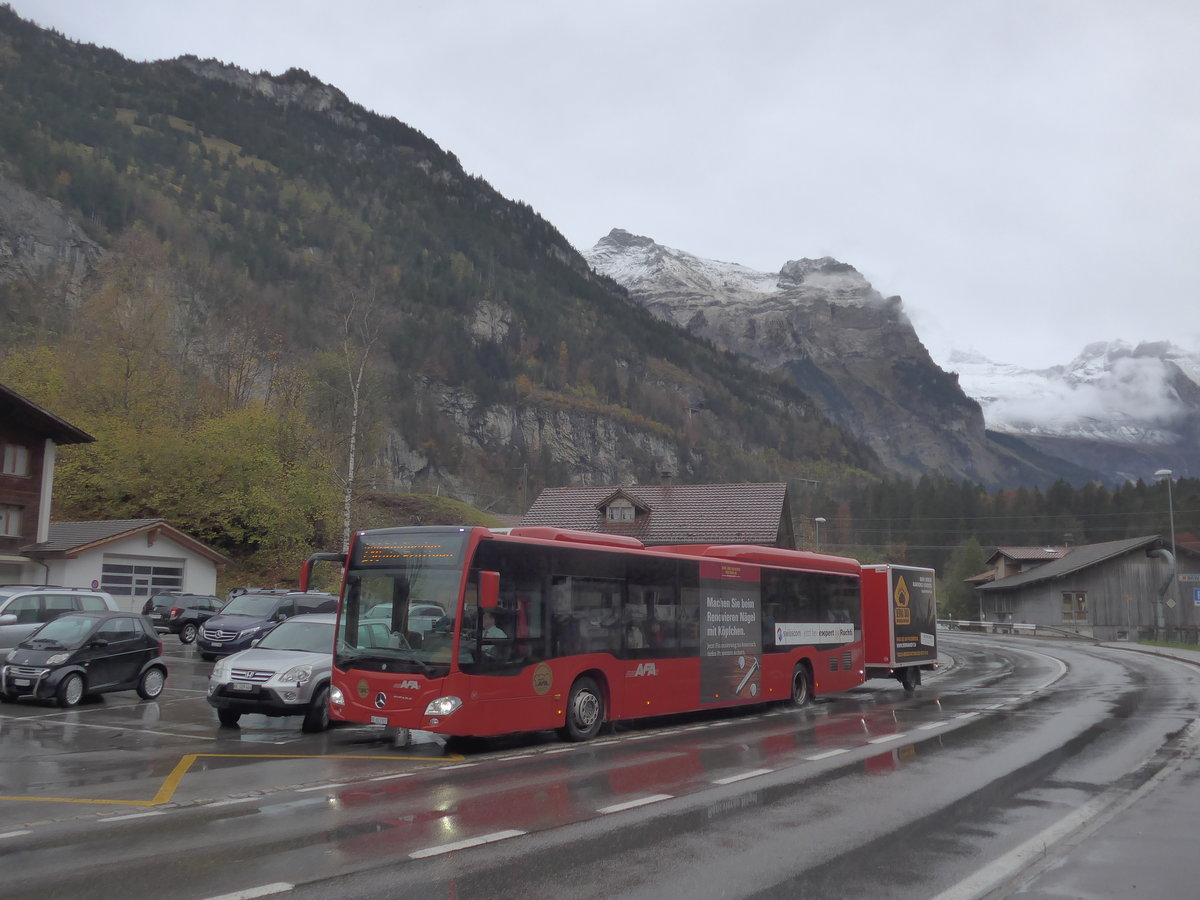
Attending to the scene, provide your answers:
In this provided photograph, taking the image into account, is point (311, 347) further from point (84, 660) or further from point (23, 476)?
point (84, 660)

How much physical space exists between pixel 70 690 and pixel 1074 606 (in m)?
65.0

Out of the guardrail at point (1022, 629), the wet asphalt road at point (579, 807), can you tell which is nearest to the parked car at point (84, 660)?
the wet asphalt road at point (579, 807)

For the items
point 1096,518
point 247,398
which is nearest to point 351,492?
point 247,398

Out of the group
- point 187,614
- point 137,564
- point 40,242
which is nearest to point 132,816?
point 187,614

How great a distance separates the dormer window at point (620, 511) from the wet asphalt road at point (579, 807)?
31.2m

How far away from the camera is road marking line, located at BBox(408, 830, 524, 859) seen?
282 inches

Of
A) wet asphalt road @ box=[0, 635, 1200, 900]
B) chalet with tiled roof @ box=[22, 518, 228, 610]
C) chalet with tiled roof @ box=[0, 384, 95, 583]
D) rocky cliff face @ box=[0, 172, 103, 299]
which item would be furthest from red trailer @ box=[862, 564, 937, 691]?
rocky cliff face @ box=[0, 172, 103, 299]

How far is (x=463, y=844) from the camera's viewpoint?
7.51m

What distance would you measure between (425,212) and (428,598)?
560ft

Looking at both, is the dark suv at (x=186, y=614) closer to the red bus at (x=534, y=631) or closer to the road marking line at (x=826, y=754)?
the red bus at (x=534, y=631)

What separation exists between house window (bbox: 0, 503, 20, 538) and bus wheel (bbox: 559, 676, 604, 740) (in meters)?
31.9

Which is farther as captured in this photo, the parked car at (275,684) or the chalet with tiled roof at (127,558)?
the chalet with tiled roof at (127,558)

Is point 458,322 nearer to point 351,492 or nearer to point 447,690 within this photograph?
point 351,492

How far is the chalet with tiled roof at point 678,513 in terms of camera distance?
45438 mm
